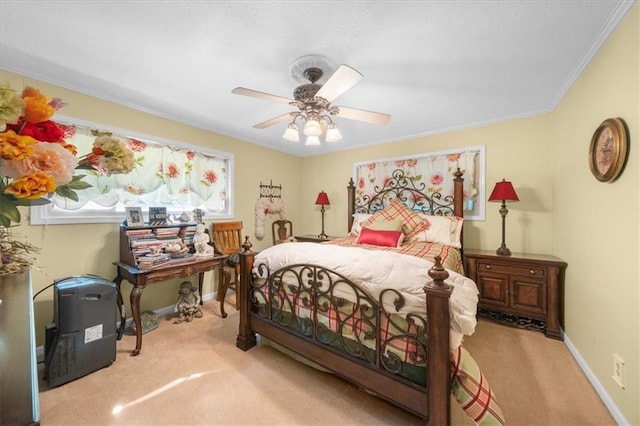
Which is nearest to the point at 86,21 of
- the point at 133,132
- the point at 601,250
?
the point at 133,132

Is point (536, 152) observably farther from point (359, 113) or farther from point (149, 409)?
point (149, 409)

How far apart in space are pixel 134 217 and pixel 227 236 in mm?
1224

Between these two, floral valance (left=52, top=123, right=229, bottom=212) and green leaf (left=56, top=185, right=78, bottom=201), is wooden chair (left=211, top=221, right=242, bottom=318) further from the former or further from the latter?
green leaf (left=56, top=185, right=78, bottom=201)

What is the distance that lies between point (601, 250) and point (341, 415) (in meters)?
2.07

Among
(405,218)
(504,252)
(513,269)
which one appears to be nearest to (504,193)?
(504,252)

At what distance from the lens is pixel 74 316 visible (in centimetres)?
181

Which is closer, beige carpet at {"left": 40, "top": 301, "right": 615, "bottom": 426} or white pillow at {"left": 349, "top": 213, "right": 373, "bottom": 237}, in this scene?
beige carpet at {"left": 40, "top": 301, "right": 615, "bottom": 426}

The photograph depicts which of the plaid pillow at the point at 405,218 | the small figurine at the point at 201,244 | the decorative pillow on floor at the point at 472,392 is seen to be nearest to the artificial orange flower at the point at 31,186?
the decorative pillow on floor at the point at 472,392

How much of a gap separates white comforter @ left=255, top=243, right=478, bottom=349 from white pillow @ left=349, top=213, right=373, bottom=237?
179 cm

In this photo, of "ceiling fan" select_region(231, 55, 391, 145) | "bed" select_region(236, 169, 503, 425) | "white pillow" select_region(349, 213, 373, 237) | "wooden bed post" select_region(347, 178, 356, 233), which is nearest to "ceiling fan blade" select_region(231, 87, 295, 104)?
"ceiling fan" select_region(231, 55, 391, 145)

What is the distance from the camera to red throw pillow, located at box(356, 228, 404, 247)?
2986mm

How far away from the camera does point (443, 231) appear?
305 cm

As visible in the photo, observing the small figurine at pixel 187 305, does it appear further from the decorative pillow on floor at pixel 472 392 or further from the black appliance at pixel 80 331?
the decorative pillow on floor at pixel 472 392

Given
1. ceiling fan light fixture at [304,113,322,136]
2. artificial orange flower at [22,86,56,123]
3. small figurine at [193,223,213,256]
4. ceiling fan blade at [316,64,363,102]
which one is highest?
ceiling fan blade at [316,64,363,102]
